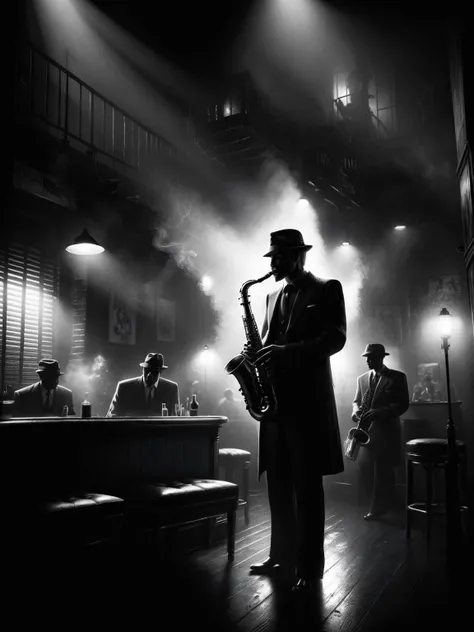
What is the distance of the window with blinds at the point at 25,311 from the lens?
6949mm

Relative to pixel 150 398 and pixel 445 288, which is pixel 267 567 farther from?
pixel 445 288

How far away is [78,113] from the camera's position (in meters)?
8.80

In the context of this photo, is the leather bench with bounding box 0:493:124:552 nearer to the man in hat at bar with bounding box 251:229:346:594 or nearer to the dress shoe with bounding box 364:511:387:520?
the man in hat at bar with bounding box 251:229:346:594

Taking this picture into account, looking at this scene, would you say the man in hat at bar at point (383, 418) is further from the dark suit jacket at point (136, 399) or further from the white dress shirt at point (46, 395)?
the white dress shirt at point (46, 395)

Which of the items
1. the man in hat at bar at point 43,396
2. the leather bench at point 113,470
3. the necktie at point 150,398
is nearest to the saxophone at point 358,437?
the leather bench at point 113,470

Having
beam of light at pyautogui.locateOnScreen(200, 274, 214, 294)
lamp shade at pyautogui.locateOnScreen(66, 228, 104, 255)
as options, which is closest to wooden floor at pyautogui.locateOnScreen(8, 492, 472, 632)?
lamp shade at pyautogui.locateOnScreen(66, 228, 104, 255)

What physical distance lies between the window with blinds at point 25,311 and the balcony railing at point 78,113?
1954 mm

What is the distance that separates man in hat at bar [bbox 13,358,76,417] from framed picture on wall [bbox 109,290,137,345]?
2241 mm

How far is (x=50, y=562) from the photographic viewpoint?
3166 mm

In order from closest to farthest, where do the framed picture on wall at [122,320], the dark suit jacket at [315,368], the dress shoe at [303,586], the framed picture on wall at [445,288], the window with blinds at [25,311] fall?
1. the dress shoe at [303,586]
2. the dark suit jacket at [315,368]
3. the window with blinds at [25,311]
4. the framed picture on wall at [122,320]
5. the framed picture on wall at [445,288]

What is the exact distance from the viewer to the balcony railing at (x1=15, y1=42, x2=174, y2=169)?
7.45m

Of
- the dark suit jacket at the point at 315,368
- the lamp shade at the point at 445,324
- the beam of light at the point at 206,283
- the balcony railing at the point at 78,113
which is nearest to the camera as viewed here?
the dark suit jacket at the point at 315,368

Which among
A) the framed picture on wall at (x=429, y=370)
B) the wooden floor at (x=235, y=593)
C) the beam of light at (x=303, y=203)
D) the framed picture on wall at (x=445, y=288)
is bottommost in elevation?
the wooden floor at (x=235, y=593)

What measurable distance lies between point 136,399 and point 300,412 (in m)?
3.38
